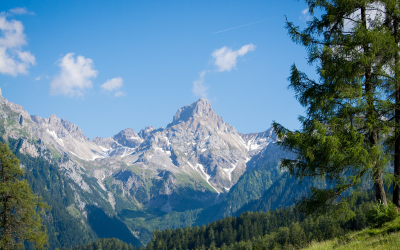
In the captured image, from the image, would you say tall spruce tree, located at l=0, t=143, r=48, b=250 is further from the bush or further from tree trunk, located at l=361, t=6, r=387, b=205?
tree trunk, located at l=361, t=6, r=387, b=205

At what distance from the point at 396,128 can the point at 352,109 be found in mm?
2289

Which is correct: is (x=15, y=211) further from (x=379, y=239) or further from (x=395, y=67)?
(x=395, y=67)

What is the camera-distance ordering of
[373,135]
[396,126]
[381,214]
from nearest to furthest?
[381,214] < [396,126] < [373,135]

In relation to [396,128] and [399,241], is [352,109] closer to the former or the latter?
[396,128]

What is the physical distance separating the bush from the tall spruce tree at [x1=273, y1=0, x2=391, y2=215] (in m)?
0.54

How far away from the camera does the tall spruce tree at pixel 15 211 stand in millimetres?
23922

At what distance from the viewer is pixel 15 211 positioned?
2502cm

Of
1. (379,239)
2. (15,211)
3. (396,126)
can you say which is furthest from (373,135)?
(15,211)

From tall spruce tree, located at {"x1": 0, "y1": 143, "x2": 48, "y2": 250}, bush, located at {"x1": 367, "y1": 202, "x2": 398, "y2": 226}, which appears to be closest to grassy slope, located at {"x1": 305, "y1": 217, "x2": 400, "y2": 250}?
bush, located at {"x1": 367, "y1": 202, "x2": 398, "y2": 226}

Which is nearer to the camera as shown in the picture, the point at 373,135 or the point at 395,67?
the point at 395,67

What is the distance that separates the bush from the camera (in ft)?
A: 46.1

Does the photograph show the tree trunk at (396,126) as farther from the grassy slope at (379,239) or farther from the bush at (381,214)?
the grassy slope at (379,239)

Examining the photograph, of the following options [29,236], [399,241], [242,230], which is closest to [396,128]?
[399,241]

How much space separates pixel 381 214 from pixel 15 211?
27.6 meters
